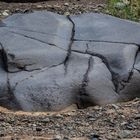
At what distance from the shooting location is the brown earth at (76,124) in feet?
15.5

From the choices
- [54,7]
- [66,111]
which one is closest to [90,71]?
[66,111]

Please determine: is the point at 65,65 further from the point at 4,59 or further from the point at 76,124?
the point at 76,124

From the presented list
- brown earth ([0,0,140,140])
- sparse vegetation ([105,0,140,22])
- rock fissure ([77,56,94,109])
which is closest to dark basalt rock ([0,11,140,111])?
rock fissure ([77,56,94,109])

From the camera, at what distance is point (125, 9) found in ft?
25.3

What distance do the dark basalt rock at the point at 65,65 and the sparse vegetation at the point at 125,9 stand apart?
1.09m

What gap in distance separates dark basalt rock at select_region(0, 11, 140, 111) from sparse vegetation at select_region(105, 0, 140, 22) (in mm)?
1090

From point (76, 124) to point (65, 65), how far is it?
1.02 meters

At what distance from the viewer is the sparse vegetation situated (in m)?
7.61

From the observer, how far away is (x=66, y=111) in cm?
559

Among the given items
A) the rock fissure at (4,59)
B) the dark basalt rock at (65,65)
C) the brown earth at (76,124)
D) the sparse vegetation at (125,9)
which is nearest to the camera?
the brown earth at (76,124)

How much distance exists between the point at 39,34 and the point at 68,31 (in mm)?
316

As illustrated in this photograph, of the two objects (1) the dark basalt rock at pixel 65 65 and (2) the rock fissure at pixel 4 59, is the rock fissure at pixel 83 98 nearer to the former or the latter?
(1) the dark basalt rock at pixel 65 65

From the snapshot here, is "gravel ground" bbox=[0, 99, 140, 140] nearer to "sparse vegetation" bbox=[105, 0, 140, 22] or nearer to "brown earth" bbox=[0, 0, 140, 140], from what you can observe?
"brown earth" bbox=[0, 0, 140, 140]

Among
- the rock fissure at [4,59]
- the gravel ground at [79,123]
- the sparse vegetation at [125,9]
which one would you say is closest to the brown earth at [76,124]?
the gravel ground at [79,123]
